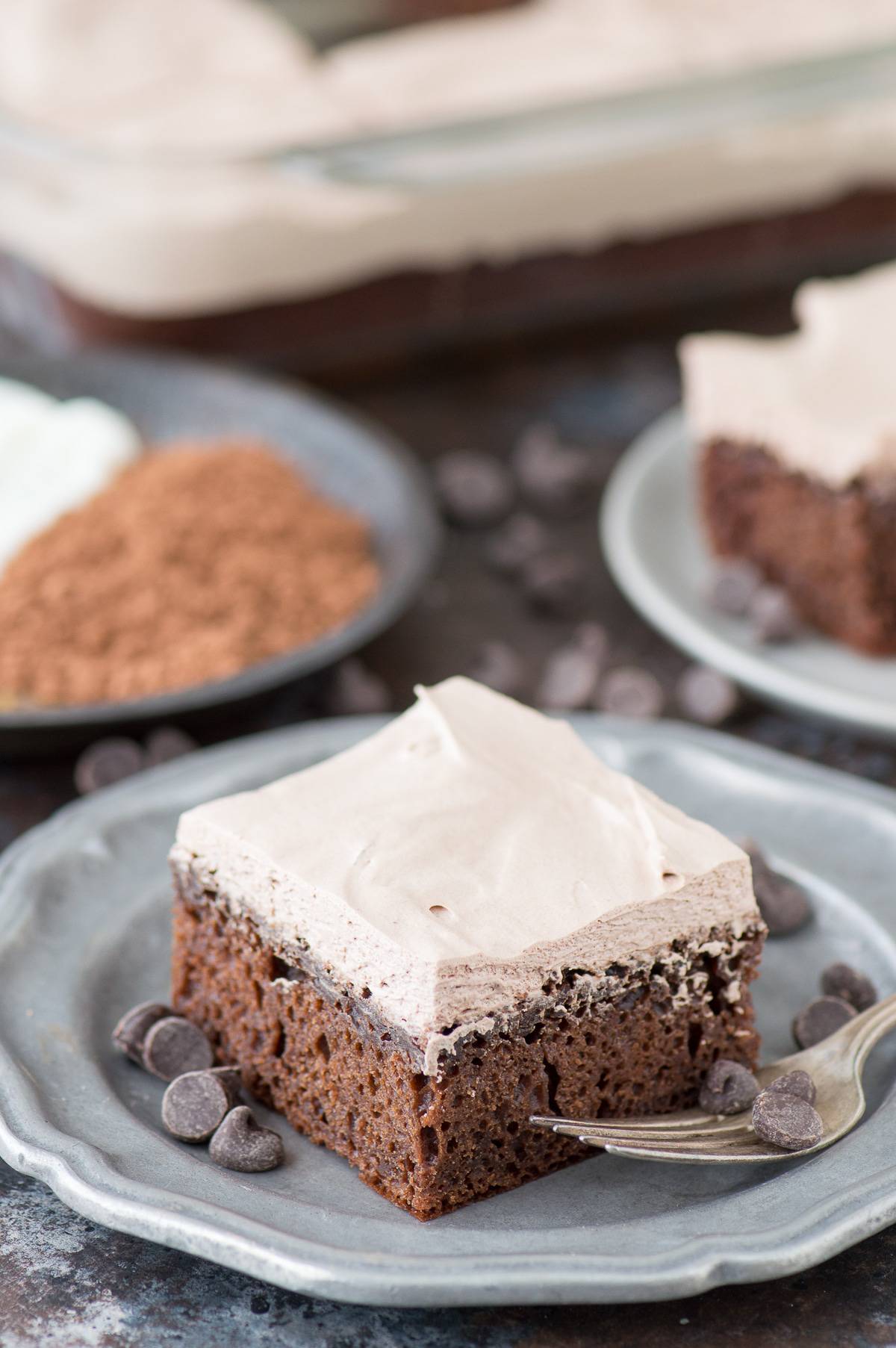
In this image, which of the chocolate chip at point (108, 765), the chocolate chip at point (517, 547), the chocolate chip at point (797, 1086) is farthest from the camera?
the chocolate chip at point (517, 547)

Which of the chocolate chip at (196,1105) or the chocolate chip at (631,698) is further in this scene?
the chocolate chip at (631,698)

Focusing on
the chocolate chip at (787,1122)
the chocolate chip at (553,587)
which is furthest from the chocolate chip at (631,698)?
the chocolate chip at (787,1122)

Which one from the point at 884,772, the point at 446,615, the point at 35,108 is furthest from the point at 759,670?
the point at 35,108

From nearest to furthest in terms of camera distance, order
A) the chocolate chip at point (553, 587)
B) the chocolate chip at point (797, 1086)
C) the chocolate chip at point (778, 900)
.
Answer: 1. the chocolate chip at point (797, 1086)
2. the chocolate chip at point (778, 900)
3. the chocolate chip at point (553, 587)

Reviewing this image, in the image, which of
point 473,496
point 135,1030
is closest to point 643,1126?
point 135,1030

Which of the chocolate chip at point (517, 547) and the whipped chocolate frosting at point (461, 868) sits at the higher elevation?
the whipped chocolate frosting at point (461, 868)

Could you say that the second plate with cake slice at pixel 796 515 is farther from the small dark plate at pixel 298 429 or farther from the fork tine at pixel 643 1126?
the fork tine at pixel 643 1126

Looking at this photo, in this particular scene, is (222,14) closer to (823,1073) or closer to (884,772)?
(884,772)

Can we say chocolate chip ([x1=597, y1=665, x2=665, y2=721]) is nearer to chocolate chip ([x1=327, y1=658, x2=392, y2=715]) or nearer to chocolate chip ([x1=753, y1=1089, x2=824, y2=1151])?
chocolate chip ([x1=327, y1=658, x2=392, y2=715])
